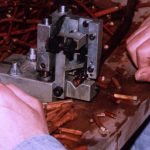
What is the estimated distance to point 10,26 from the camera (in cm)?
165

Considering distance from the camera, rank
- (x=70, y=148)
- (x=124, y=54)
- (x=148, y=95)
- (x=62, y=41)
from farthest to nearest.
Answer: (x=124, y=54) < (x=148, y=95) < (x=62, y=41) < (x=70, y=148)

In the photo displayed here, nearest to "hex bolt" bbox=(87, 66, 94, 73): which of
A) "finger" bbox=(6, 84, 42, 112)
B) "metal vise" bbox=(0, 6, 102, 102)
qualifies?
"metal vise" bbox=(0, 6, 102, 102)

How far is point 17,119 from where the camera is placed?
93 cm

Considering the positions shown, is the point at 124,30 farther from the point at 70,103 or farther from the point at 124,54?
the point at 70,103

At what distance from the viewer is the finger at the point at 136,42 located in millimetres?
1440

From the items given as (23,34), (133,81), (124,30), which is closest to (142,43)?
(133,81)

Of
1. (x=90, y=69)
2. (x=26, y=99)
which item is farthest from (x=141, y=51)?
(x=26, y=99)

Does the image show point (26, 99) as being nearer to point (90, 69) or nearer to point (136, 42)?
point (90, 69)

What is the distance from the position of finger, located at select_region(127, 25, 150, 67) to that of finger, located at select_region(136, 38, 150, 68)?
0.8 inches

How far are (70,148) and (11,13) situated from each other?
2.52ft

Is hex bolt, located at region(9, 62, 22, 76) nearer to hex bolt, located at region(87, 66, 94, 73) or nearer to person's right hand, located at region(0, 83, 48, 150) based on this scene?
hex bolt, located at region(87, 66, 94, 73)

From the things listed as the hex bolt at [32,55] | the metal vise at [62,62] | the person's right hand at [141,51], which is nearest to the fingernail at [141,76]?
the person's right hand at [141,51]

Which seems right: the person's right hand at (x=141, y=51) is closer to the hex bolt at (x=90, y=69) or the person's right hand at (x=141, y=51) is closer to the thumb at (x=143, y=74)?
the thumb at (x=143, y=74)

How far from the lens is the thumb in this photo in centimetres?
139
